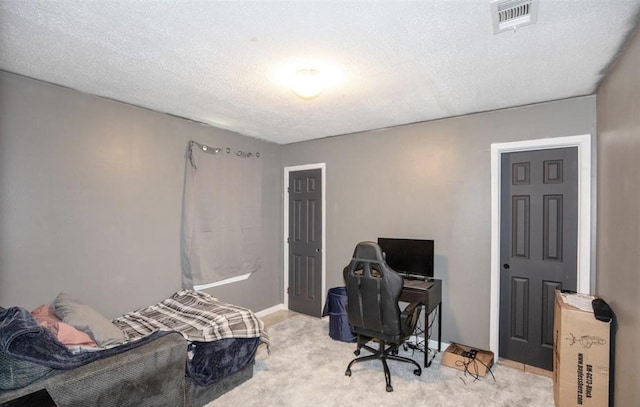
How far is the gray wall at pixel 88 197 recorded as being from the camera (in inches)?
93.0

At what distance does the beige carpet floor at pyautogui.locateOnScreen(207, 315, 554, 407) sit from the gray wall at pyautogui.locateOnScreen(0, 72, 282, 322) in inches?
55.1

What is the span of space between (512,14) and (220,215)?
332 cm

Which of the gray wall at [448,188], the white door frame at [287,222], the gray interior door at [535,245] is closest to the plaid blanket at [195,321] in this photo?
the white door frame at [287,222]

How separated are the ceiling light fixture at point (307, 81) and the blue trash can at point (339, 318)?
221 cm

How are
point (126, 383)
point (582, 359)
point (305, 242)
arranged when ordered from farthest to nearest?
point (305, 242)
point (582, 359)
point (126, 383)

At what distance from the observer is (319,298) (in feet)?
14.3

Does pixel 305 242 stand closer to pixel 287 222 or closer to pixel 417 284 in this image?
pixel 287 222

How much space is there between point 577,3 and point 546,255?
7.36 feet

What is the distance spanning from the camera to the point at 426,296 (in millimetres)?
2854

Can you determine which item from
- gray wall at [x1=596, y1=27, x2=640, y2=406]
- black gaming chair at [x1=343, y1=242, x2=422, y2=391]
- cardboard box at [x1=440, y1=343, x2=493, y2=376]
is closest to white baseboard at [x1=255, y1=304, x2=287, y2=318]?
black gaming chair at [x1=343, y1=242, x2=422, y2=391]

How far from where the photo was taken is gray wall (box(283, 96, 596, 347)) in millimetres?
3006

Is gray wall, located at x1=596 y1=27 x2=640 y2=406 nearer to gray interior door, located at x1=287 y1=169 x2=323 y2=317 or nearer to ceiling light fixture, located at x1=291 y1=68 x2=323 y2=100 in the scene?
ceiling light fixture, located at x1=291 y1=68 x2=323 y2=100

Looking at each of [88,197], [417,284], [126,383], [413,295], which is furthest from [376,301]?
A: [88,197]

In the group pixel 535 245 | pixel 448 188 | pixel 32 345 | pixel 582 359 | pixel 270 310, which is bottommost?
pixel 270 310
